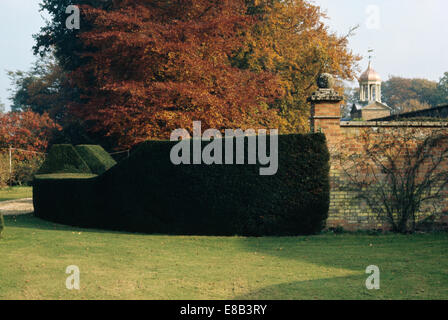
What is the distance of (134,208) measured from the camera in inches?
419

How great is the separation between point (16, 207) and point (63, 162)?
2555 mm

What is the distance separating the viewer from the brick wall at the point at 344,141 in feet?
33.6

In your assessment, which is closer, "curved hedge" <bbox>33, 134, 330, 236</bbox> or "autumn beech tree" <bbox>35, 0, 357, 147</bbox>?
"curved hedge" <bbox>33, 134, 330, 236</bbox>

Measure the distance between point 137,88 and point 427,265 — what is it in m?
9.51

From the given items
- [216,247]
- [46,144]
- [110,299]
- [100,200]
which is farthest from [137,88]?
[46,144]

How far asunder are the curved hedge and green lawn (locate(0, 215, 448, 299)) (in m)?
0.42

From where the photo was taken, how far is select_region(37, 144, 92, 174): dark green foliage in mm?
15305

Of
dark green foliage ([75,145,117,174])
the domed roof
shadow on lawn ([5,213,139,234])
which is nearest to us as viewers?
shadow on lawn ([5,213,139,234])

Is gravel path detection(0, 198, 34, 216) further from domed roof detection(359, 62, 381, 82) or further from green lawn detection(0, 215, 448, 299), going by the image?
domed roof detection(359, 62, 381, 82)

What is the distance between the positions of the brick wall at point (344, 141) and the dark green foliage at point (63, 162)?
873 centimetres

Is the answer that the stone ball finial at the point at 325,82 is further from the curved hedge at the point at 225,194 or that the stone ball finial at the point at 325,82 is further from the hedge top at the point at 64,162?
the hedge top at the point at 64,162

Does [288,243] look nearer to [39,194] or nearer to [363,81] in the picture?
[39,194]

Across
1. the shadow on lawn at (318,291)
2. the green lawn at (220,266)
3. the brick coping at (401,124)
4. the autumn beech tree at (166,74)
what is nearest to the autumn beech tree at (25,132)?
the autumn beech tree at (166,74)

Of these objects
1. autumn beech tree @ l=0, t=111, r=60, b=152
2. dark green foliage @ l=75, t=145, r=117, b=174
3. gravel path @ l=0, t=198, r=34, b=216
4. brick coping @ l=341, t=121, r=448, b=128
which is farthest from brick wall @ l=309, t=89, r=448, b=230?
autumn beech tree @ l=0, t=111, r=60, b=152
